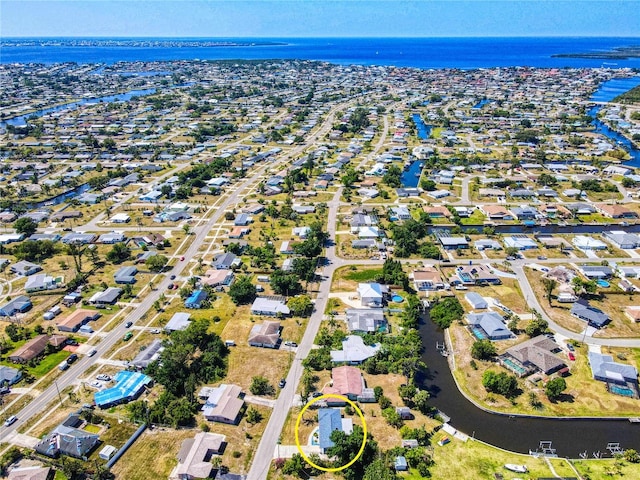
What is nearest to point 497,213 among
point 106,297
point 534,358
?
point 534,358

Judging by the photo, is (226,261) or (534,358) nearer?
(534,358)

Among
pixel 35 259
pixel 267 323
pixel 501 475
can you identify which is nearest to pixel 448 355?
pixel 501 475

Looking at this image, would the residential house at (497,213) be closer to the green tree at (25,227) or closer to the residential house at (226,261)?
the residential house at (226,261)

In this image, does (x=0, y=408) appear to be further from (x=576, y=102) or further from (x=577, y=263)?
(x=576, y=102)

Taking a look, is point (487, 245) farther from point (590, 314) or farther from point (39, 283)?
point (39, 283)

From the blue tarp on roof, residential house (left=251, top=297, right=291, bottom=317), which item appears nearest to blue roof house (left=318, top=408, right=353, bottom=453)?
residential house (left=251, top=297, right=291, bottom=317)
